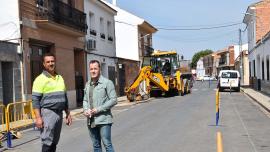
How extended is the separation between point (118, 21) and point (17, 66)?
3091 centimetres

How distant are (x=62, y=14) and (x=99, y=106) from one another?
17534mm

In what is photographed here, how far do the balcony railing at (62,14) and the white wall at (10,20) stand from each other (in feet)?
6.58

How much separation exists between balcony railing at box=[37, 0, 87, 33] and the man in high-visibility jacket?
15299 mm

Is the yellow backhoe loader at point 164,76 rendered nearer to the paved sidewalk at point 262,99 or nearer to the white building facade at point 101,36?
the white building facade at point 101,36

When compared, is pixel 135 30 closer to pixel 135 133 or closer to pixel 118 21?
pixel 118 21

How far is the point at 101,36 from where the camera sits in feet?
109

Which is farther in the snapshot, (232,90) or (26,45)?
(232,90)

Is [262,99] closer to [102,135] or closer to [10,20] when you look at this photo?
[10,20]

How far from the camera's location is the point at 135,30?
1895 inches

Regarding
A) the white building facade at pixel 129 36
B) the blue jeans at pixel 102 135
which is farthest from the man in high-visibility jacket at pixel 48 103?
the white building facade at pixel 129 36

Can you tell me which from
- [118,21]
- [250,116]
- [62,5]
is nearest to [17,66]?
[62,5]

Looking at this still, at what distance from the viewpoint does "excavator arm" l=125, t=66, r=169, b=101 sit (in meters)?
30.5

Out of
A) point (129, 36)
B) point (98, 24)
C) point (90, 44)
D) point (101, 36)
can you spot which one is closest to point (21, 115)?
point (90, 44)

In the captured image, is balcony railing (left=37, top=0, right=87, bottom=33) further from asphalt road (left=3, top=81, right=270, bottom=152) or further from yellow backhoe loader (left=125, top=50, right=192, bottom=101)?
yellow backhoe loader (left=125, top=50, right=192, bottom=101)
